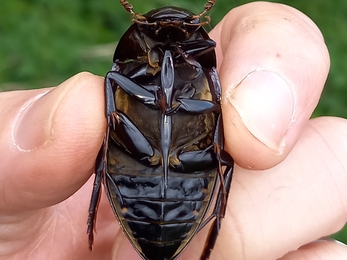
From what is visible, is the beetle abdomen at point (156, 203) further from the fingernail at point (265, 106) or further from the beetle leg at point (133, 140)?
the fingernail at point (265, 106)

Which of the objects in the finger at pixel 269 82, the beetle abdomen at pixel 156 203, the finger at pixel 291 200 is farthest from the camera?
the finger at pixel 291 200

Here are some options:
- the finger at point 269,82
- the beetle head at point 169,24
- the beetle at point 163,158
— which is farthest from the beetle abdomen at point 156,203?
the beetle head at point 169,24

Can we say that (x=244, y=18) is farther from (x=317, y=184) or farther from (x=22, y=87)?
(x=22, y=87)

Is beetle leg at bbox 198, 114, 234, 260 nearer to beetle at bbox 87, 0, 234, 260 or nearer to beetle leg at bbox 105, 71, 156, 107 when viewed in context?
beetle at bbox 87, 0, 234, 260

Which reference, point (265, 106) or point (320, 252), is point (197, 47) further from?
point (320, 252)

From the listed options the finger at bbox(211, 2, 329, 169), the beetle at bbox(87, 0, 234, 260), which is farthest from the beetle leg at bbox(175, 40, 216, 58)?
the finger at bbox(211, 2, 329, 169)

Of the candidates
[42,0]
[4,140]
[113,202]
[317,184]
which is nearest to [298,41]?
[317,184]

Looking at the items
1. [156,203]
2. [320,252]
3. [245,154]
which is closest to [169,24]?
[245,154]
